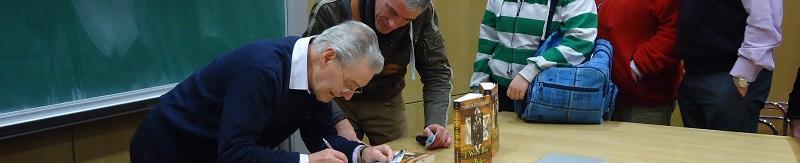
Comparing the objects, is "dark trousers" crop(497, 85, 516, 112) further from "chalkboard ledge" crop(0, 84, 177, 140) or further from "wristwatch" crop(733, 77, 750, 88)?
"chalkboard ledge" crop(0, 84, 177, 140)

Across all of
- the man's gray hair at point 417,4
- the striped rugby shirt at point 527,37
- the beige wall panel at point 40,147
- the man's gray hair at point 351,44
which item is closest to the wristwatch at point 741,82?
the striped rugby shirt at point 527,37

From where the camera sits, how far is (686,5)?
247 cm

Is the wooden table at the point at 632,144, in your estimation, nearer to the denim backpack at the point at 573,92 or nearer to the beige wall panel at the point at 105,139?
the denim backpack at the point at 573,92

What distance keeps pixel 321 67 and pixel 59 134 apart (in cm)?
114

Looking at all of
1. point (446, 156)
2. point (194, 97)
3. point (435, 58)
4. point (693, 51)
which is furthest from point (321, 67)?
point (693, 51)

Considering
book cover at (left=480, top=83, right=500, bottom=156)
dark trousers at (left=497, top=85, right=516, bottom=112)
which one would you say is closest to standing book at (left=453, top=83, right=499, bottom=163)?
book cover at (left=480, top=83, right=500, bottom=156)

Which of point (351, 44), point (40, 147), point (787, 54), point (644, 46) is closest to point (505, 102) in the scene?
point (644, 46)

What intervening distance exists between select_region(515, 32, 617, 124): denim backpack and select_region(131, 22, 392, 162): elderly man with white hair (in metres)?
0.80

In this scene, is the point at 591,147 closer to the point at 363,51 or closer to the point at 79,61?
the point at 363,51

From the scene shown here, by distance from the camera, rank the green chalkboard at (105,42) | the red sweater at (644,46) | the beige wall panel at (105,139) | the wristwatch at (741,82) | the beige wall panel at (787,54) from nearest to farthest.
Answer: the green chalkboard at (105,42)
the beige wall panel at (105,139)
the wristwatch at (741,82)
the red sweater at (644,46)
the beige wall panel at (787,54)

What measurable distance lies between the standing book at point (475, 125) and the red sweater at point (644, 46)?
3.34 feet

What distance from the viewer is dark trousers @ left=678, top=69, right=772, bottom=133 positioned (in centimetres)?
237

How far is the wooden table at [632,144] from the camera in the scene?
6.31ft

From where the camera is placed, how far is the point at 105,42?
222 centimetres
